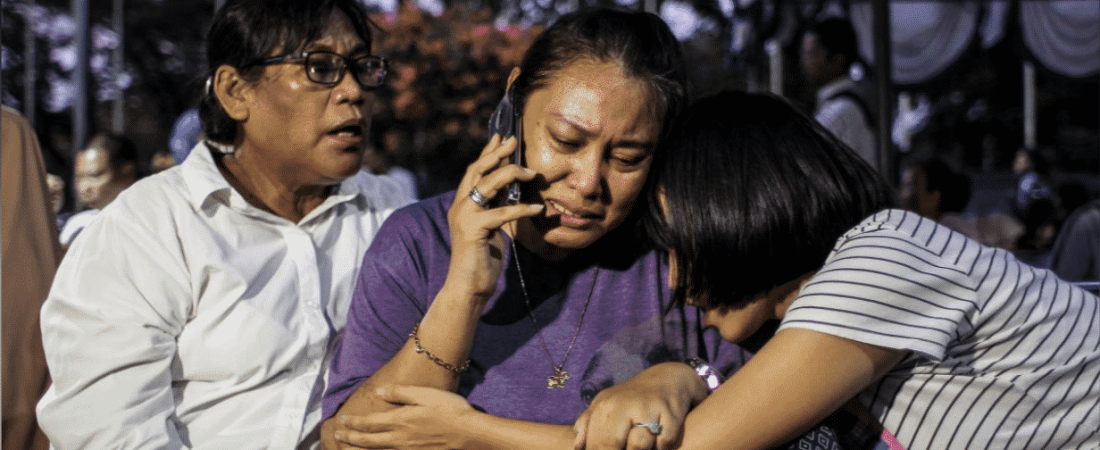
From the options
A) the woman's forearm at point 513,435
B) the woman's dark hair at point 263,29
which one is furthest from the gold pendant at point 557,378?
the woman's dark hair at point 263,29

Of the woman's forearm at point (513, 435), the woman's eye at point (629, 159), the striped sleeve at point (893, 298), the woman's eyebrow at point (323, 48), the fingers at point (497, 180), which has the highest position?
the woman's eyebrow at point (323, 48)

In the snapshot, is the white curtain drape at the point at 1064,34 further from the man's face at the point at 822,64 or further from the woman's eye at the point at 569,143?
the woman's eye at the point at 569,143

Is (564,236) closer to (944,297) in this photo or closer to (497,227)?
(497,227)

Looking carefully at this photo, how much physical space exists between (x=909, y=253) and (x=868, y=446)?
40 cm

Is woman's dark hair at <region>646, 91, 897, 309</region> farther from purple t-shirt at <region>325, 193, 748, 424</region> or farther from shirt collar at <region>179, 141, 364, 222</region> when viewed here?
shirt collar at <region>179, 141, 364, 222</region>

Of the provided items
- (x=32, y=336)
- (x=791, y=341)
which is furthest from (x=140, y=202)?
(x=791, y=341)

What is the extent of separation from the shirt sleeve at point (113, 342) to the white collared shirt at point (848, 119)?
3.40 metres

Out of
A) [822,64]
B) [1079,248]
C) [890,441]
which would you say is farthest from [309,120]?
[1079,248]

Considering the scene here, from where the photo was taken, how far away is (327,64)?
7.91 feet

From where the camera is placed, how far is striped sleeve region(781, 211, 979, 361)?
1.63 metres

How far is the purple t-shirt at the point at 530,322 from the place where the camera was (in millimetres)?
1937

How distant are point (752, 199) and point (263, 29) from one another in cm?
132

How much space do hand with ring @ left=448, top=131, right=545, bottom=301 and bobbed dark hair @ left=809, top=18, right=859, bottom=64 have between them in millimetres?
3607

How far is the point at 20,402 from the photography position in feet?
7.97
